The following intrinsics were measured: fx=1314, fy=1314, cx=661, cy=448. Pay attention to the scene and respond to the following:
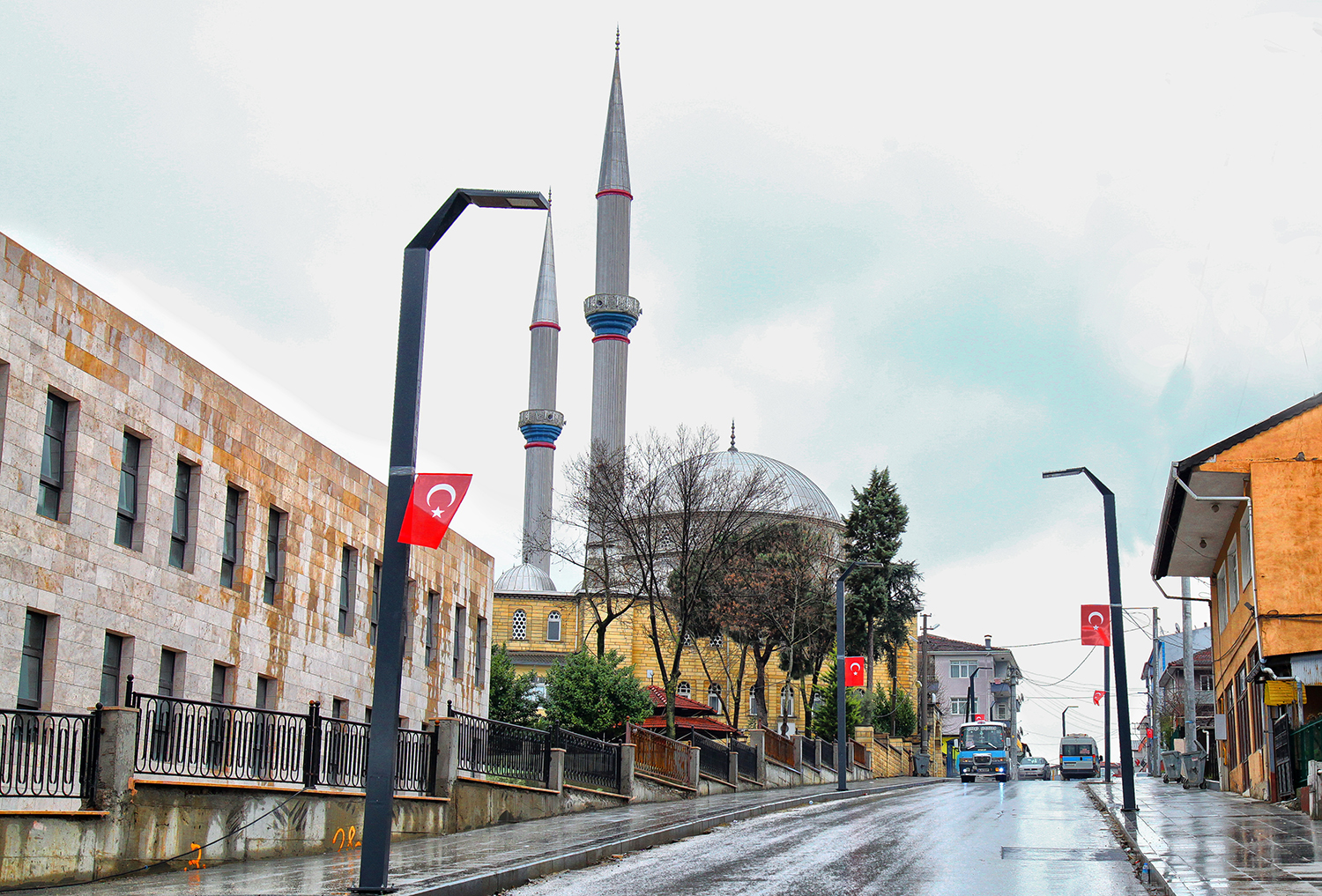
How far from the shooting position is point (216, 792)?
14.5 meters

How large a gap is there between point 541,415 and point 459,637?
6025 cm

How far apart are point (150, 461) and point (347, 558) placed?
837 cm

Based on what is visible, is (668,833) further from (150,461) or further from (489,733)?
(150,461)

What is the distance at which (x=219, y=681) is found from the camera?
881 inches

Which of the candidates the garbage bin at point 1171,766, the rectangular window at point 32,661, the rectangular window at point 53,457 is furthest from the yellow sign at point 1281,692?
the garbage bin at point 1171,766

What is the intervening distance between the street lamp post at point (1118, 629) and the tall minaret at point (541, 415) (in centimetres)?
6823

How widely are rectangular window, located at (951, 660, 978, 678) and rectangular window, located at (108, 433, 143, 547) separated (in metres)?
101

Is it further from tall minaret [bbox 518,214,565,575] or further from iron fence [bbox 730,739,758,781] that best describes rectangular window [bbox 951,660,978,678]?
iron fence [bbox 730,739,758,781]

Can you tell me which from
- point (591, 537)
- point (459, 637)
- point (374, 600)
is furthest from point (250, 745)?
point (591, 537)

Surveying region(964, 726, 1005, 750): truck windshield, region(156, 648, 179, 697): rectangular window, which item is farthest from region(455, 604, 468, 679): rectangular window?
region(964, 726, 1005, 750): truck windshield

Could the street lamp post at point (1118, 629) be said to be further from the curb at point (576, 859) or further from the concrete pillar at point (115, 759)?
the concrete pillar at point (115, 759)

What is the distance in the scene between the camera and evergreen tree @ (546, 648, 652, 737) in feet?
141

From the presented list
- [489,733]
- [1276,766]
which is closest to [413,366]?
[489,733]

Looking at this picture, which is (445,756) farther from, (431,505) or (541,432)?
(541,432)
